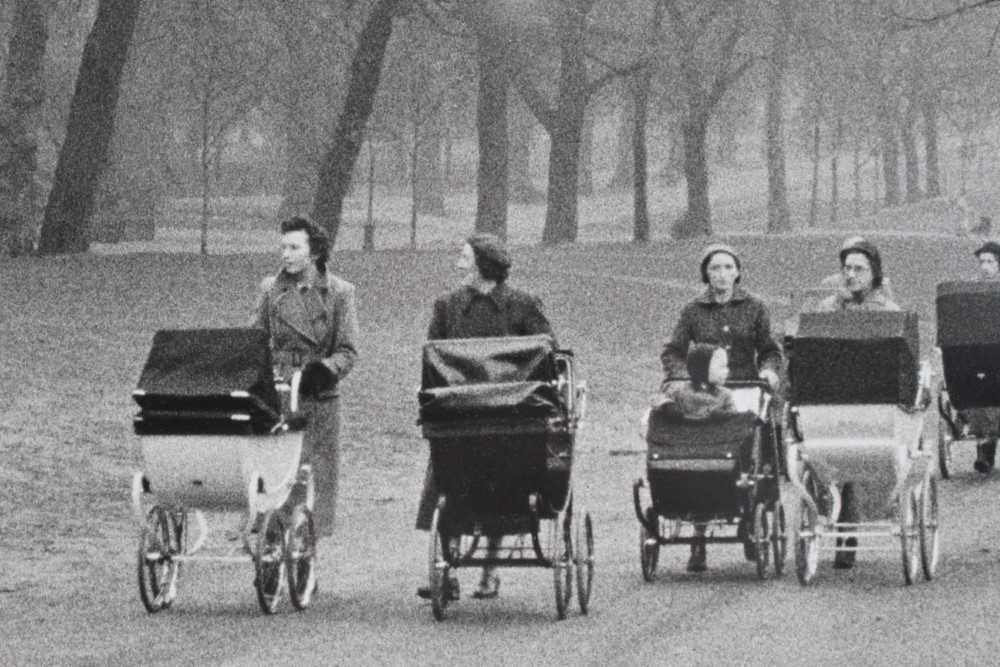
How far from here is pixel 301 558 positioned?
12.8 metres

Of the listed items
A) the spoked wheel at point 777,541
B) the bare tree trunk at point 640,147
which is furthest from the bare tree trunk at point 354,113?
the spoked wheel at point 777,541

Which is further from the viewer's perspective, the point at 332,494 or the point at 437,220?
the point at 437,220

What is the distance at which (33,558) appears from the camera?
50.9 ft

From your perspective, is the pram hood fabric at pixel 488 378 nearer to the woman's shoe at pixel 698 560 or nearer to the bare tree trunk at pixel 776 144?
the woman's shoe at pixel 698 560

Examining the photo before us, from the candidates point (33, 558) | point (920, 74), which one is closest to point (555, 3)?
point (920, 74)

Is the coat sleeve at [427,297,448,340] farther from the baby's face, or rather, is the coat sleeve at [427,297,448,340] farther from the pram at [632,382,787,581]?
the baby's face

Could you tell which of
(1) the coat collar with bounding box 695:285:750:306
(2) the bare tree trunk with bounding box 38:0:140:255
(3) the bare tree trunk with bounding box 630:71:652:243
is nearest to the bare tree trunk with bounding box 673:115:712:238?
(3) the bare tree trunk with bounding box 630:71:652:243

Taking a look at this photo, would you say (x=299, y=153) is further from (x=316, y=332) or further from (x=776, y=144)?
(x=316, y=332)

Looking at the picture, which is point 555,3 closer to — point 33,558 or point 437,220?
point 437,220

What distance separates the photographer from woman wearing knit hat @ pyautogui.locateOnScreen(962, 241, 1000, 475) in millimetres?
19609

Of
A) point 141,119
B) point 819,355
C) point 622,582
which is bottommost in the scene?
point 622,582

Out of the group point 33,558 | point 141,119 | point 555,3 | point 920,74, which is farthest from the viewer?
point 920,74

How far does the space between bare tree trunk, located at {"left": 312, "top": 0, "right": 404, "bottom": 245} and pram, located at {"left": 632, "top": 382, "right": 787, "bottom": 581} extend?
79.1 ft

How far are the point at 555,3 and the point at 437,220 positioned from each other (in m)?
28.3
